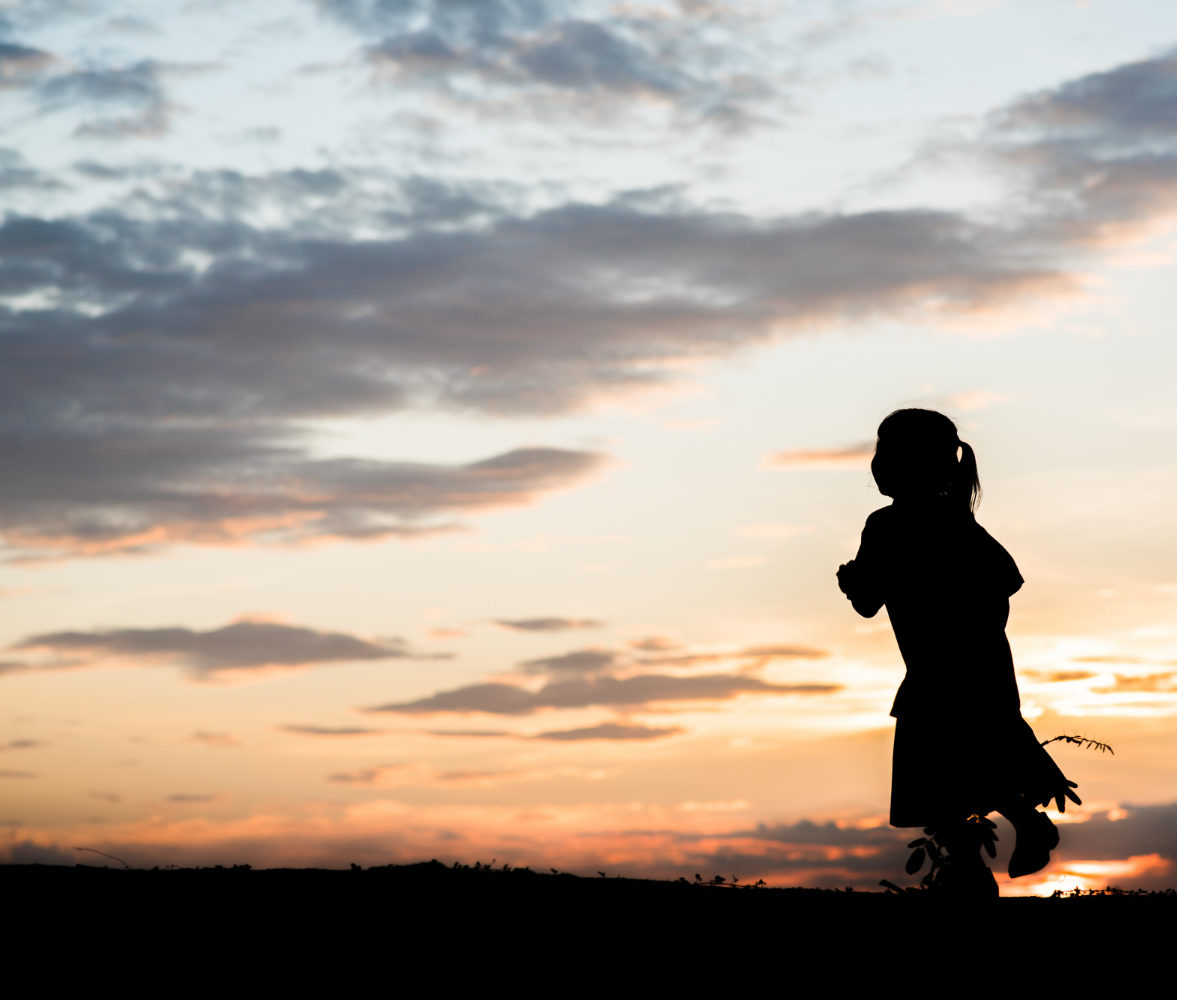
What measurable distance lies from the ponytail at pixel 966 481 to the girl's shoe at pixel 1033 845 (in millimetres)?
1961

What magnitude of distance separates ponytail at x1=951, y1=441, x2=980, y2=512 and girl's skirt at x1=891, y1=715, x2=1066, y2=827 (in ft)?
4.47

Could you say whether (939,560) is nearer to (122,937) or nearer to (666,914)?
(666,914)

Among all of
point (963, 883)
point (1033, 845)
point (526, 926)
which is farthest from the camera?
point (526, 926)

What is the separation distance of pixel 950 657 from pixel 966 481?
110 cm

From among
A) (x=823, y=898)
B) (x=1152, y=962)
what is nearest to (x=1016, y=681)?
(x=1152, y=962)

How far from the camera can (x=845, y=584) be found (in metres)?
8.62

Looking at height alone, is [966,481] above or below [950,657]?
above

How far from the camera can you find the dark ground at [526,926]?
8.10m

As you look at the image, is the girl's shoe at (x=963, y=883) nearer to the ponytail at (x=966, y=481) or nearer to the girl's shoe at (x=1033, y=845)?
the girl's shoe at (x=1033, y=845)

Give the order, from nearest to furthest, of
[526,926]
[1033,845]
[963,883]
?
1. [963,883]
2. [1033,845]
3. [526,926]

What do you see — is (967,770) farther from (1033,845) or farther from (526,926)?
(526,926)

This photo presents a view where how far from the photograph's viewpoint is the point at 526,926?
893cm

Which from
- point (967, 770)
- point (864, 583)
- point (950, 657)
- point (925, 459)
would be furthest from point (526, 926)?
point (925, 459)

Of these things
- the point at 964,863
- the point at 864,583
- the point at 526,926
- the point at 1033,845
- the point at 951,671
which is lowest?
the point at 526,926
